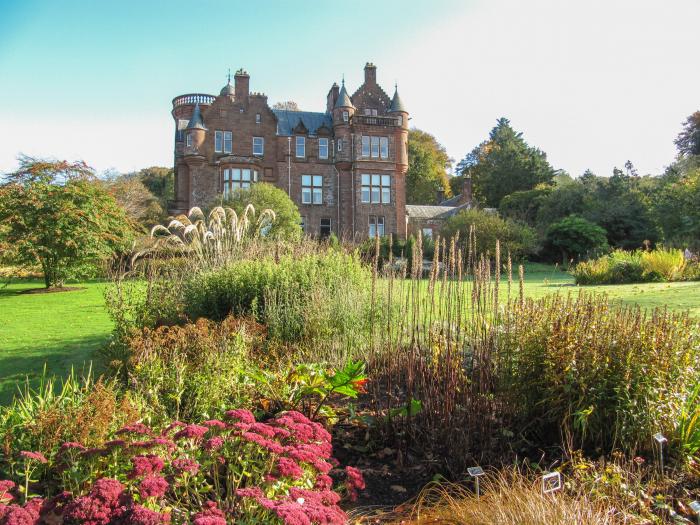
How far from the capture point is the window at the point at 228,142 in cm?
3406

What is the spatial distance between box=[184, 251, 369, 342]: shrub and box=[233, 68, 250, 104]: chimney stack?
28.4m

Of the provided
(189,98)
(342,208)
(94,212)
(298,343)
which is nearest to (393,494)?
(298,343)

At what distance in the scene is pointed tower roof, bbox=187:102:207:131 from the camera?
33172 millimetres

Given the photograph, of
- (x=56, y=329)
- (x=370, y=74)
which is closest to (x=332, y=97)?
(x=370, y=74)

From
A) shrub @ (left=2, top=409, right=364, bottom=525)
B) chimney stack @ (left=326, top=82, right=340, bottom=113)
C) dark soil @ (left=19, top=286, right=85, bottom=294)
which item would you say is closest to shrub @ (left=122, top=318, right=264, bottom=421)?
shrub @ (left=2, top=409, right=364, bottom=525)

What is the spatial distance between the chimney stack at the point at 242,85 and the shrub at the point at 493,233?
50.9 feet

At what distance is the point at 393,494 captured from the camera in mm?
3135

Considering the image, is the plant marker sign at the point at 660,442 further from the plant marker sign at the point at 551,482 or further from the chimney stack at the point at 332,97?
the chimney stack at the point at 332,97

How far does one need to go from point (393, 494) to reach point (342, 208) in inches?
1273

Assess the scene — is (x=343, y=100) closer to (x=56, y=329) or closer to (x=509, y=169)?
(x=509, y=169)

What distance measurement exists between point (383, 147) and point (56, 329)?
91.4 feet

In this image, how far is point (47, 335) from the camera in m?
8.78

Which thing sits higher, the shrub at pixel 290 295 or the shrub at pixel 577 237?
the shrub at pixel 577 237

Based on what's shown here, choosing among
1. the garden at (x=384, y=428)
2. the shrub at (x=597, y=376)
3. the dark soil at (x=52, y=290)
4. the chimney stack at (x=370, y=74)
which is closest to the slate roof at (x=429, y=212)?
the chimney stack at (x=370, y=74)
